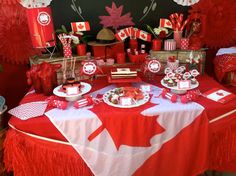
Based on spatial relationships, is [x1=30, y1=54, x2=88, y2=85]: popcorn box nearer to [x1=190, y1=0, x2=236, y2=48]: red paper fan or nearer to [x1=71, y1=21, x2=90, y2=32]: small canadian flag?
[x1=71, y1=21, x2=90, y2=32]: small canadian flag

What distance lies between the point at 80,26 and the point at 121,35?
0.27 meters

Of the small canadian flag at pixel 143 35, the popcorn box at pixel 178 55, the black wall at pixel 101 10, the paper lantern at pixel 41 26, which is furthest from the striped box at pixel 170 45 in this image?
the paper lantern at pixel 41 26

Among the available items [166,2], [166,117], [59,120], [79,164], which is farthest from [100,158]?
[166,2]

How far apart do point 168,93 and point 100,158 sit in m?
0.49

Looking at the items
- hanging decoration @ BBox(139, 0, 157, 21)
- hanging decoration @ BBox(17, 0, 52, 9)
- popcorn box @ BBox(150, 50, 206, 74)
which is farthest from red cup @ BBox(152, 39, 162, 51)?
hanging decoration @ BBox(17, 0, 52, 9)

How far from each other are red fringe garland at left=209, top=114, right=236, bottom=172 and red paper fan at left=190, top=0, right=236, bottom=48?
2.58 feet

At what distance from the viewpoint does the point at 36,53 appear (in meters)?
1.80

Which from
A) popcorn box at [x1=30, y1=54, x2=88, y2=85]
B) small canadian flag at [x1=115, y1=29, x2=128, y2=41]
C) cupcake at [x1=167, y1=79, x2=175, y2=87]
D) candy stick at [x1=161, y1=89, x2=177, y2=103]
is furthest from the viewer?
small canadian flag at [x1=115, y1=29, x2=128, y2=41]

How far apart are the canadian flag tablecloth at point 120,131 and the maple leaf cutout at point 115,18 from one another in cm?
73

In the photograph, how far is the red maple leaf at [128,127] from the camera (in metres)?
1.28

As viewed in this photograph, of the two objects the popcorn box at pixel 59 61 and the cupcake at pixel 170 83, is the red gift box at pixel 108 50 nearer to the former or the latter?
the popcorn box at pixel 59 61

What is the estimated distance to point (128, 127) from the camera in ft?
4.22

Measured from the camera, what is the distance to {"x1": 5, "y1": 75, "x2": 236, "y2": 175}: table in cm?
127

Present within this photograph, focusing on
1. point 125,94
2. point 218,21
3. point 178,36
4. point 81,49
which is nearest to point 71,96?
point 125,94
